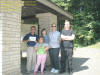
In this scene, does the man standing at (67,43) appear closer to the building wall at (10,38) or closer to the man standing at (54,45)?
the man standing at (54,45)

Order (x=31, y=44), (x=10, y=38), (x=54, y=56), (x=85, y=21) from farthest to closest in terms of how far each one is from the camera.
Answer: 1. (x=85, y=21)
2. (x=54, y=56)
3. (x=31, y=44)
4. (x=10, y=38)

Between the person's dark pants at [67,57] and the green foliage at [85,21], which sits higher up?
the green foliage at [85,21]

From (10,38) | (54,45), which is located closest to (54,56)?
(54,45)

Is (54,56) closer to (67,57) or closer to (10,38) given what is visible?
(67,57)

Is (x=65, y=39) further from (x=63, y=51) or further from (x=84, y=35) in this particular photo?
(x=84, y=35)

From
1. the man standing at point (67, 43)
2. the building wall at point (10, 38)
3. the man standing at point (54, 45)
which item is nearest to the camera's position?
the building wall at point (10, 38)

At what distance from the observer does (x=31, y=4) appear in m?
6.93

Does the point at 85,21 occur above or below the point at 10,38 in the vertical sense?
above

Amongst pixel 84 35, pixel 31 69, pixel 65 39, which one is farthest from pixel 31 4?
pixel 84 35

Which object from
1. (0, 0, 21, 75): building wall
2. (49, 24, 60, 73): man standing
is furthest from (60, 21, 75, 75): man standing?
(0, 0, 21, 75): building wall

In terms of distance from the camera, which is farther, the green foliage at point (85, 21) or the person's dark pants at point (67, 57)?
the green foliage at point (85, 21)

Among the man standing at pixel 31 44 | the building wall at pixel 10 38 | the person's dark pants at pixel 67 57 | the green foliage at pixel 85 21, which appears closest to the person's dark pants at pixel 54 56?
the person's dark pants at pixel 67 57

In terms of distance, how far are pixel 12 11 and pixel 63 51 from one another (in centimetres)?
248

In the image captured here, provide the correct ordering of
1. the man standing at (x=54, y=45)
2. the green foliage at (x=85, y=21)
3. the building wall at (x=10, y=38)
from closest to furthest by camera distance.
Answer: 1. the building wall at (x=10, y=38)
2. the man standing at (x=54, y=45)
3. the green foliage at (x=85, y=21)
